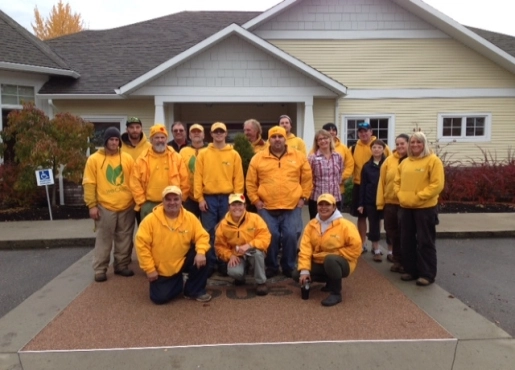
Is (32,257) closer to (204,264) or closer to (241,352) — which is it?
(204,264)

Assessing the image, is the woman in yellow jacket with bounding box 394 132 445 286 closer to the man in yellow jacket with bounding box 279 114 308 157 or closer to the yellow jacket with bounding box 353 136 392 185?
the yellow jacket with bounding box 353 136 392 185

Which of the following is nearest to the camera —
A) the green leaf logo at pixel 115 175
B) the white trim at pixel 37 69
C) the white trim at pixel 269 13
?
the green leaf logo at pixel 115 175

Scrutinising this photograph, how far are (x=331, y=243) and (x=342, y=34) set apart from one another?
380 inches

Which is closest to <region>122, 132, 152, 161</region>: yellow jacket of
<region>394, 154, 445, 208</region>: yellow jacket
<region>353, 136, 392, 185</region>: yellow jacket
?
<region>353, 136, 392, 185</region>: yellow jacket

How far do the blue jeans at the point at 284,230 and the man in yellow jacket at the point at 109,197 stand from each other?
65.4 inches

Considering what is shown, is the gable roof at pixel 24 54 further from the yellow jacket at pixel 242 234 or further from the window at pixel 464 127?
the window at pixel 464 127

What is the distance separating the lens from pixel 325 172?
5.66m

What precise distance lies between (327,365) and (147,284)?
8.82 feet

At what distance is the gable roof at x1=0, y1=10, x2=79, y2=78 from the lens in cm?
Answer: 1109

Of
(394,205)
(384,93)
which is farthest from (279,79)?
(394,205)

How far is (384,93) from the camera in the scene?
13.0 meters

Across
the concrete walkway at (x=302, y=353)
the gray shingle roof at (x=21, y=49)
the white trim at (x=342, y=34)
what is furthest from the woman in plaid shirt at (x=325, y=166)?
the gray shingle roof at (x=21, y=49)

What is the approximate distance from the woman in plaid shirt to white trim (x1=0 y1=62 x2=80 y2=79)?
8.57 meters

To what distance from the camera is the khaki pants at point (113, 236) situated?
18.1 feet
